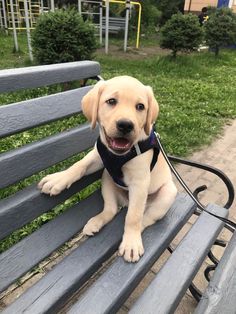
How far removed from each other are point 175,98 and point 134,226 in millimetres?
5329

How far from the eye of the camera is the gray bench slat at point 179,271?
153cm

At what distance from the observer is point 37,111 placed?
203cm

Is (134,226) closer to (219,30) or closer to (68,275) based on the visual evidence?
(68,275)

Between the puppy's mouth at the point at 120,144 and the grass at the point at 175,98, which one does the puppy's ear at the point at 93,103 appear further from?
the grass at the point at 175,98

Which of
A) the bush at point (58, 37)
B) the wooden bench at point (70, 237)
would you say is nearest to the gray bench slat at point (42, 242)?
the wooden bench at point (70, 237)

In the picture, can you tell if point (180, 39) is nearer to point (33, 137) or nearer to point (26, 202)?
point (33, 137)

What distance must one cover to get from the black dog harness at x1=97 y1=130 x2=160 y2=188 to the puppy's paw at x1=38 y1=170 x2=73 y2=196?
0.23 metres

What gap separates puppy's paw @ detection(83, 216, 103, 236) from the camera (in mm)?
1959

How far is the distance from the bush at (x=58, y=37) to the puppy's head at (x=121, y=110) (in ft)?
17.8

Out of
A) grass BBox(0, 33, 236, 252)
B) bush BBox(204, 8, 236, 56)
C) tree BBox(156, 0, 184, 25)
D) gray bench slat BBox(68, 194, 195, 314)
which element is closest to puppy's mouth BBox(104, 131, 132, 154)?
gray bench slat BBox(68, 194, 195, 314)

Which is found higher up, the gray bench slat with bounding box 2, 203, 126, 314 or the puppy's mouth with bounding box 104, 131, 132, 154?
the puppy's mouth with bounding box 104, 131, 132, 154

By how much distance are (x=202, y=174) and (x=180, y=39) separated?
696 cm

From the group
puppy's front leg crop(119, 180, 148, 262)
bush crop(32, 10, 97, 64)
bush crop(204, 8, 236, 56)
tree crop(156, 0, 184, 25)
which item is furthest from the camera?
tree crop(156, 0, 184, 25)

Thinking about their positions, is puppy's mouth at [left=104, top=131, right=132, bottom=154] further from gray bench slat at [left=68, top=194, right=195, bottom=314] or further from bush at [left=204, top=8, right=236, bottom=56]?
bush at [left=204, top=8, right=236, bottom=56]
